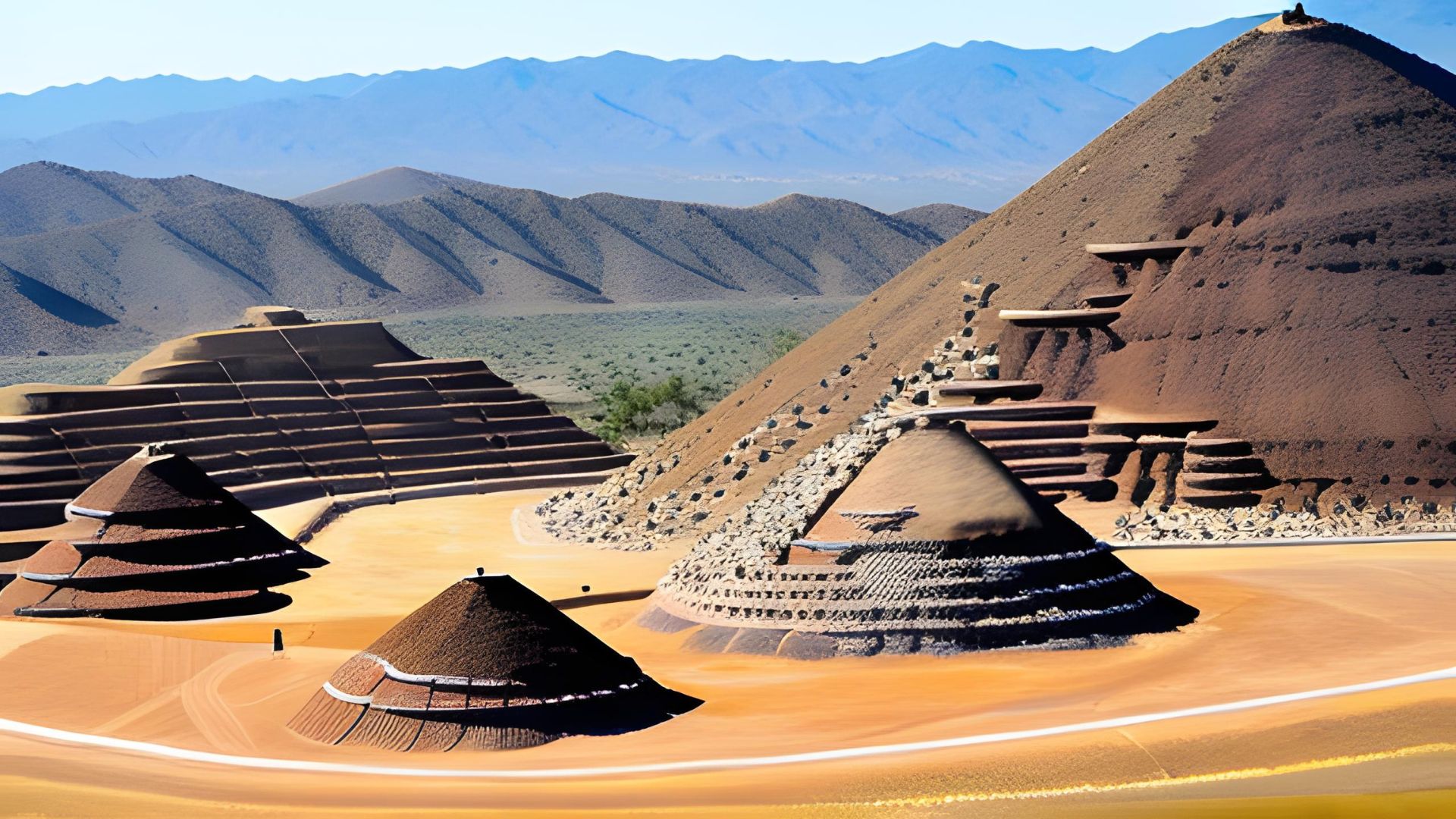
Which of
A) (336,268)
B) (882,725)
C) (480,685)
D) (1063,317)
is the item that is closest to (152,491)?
(480,685)

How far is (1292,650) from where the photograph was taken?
2731 cm

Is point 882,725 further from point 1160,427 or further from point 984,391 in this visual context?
point 984,391

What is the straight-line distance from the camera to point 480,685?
22.5 metres

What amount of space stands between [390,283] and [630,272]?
22.9m

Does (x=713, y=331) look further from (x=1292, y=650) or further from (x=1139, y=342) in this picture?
(x=1292, y=650)

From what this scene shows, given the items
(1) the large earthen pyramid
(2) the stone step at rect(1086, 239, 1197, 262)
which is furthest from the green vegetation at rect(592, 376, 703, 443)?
(2) the stone step at rect(1086, 239, 1197, 262)

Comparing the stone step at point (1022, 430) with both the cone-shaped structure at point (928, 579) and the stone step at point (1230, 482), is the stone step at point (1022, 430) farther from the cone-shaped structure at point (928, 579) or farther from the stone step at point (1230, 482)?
the cone-shaped structure at point (928, 579)

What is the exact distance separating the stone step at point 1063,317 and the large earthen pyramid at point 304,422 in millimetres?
21531

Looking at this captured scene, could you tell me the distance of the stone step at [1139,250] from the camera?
46.7 m

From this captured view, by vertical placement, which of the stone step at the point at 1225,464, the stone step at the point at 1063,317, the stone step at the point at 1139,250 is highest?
the stone step at the point at 1139,250

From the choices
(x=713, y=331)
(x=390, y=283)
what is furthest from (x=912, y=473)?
(x=390, y=283)

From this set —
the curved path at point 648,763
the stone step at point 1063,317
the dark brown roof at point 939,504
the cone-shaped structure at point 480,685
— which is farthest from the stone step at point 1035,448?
the cone-shaped structure at point 480,685

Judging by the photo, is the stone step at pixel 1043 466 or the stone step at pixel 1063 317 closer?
the stone step at pixel 1043 466

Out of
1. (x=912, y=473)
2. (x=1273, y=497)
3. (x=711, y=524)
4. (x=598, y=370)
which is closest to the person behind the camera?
(x=912, y=473)
